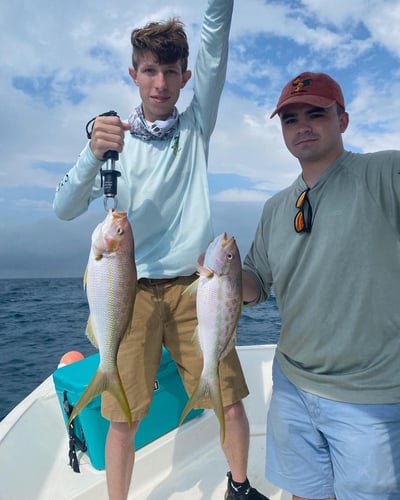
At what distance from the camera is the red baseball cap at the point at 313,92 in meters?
2.18

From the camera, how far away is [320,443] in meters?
2.27

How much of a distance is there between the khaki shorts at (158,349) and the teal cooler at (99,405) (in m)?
0.54

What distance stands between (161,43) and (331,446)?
2.53m

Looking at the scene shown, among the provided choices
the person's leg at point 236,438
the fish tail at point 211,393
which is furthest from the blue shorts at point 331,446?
the fish tail at point 211,393

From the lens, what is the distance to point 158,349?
2783mm

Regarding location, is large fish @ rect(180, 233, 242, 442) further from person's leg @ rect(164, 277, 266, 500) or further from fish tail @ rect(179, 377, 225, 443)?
person's leg @ rect(164, 277, 266, 500)

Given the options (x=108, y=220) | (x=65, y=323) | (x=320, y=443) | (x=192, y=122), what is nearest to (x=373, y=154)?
(x=192, y=122)

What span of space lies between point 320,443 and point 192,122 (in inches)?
85.5

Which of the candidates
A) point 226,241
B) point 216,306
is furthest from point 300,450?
point 226,241

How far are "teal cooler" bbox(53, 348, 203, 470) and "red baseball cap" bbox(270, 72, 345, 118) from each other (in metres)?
2.23

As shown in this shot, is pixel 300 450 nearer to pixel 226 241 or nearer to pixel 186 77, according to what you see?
pixel 226 241

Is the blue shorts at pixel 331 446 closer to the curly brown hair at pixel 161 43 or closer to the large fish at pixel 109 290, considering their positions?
the large fish at pixel 109 290

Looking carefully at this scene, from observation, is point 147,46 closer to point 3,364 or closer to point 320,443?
point 320,443

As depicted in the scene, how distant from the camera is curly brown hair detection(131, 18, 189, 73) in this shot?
2.50 meters
